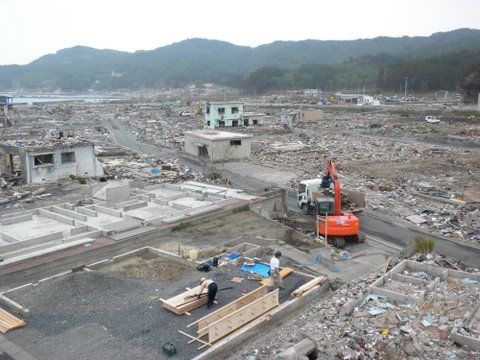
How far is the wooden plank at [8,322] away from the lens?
1016cm

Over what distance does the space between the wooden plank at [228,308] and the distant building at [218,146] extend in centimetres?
2613

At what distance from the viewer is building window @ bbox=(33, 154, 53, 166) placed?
26.5 m

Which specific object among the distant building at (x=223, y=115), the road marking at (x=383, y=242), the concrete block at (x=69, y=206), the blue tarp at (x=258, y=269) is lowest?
the road marking at (x=383, y=242)

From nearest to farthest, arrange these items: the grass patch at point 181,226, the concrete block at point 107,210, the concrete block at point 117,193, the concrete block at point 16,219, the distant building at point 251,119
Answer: the grass patch at point 181,226
the concrete block at point 16,219
the concrete block at point 107,210
the concrete block at point 117,193
the distant building at point 251,119

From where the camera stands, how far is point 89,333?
32.7 feet

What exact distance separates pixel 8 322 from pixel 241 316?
517cm

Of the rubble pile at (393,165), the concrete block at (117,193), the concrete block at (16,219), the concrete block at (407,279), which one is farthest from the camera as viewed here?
the rubble pile at (393,165)

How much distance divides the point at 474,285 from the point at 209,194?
12511 millimetres

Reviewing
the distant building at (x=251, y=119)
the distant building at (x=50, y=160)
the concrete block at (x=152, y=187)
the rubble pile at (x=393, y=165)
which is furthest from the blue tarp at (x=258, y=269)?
the distant building at (x=251, y=119)

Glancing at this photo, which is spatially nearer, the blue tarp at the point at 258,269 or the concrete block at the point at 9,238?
the blue tarp at the point at 258,269

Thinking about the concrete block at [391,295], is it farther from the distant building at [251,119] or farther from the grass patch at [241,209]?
the distant building at [251,119]

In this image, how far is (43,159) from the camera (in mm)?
27000

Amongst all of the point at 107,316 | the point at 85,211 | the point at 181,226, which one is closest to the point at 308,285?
the point at 107,316

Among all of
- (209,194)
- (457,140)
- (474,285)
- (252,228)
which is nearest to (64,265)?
(252,228)
